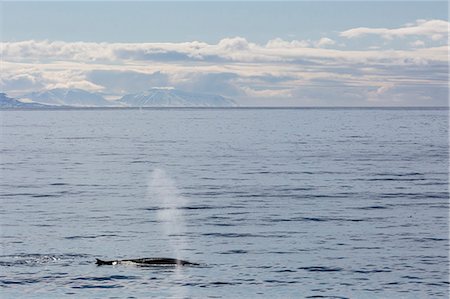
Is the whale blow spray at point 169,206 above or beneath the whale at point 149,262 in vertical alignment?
beneath

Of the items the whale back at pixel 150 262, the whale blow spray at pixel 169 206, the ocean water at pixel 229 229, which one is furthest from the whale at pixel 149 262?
the whale blow spray at pixel 169 206

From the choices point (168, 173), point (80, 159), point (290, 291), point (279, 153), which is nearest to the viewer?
point (290, 291)

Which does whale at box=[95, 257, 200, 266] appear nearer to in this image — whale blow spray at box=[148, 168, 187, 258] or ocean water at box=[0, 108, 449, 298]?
ocean water at box=[0, 108, 449, 298]

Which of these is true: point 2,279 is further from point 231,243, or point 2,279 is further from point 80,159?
point 80,159

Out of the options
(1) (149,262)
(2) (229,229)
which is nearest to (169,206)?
(2) (229,229)

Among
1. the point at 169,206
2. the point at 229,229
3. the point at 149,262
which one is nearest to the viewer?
the point at 149,262

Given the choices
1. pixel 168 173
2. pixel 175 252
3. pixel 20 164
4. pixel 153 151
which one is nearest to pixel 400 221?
pixel 175 252

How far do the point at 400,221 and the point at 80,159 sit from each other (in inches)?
2289

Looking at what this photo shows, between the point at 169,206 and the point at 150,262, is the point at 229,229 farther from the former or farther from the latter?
the point at 169,206

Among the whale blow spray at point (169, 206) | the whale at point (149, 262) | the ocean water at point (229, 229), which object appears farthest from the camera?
the whale blow spray at point (169, 206)

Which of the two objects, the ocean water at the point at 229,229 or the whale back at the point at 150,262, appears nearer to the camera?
the ocean water at the point at 229,229

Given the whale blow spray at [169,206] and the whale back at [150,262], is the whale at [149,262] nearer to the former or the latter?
the whale back at [150,262]

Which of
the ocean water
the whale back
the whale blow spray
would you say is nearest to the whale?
the whale back

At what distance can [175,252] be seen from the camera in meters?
43.2
